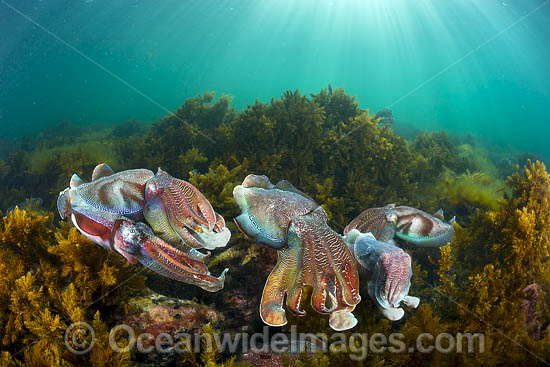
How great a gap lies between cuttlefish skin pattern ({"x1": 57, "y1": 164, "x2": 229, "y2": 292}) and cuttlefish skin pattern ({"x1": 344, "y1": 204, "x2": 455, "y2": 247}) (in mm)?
1612

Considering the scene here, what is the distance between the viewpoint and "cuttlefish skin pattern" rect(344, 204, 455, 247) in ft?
9.63

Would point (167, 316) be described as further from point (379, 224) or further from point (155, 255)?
point (379, 224)

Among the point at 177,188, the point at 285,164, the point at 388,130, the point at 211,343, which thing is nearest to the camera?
the point at 211,343

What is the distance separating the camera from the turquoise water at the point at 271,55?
3103 centimetres

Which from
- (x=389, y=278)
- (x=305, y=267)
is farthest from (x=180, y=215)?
(x=389, y=278)

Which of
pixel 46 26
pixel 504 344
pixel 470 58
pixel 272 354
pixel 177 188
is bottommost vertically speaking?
pixel 46 26

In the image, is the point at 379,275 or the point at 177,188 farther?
the point at 177,188

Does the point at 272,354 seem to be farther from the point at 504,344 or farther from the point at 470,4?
the point at 470,4

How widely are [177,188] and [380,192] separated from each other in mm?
3878

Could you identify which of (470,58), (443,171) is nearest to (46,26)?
(443,171)

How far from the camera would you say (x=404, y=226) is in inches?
122

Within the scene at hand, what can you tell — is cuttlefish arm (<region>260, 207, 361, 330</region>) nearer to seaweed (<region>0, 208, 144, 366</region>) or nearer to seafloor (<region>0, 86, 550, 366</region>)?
seafloor (<region>0, 86, 550, 366</region>)

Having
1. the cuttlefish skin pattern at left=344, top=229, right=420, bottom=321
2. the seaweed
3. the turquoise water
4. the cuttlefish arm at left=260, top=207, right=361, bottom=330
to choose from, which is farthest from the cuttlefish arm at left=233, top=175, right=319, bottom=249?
the turquoise water

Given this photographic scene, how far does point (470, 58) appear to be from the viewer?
244ft
